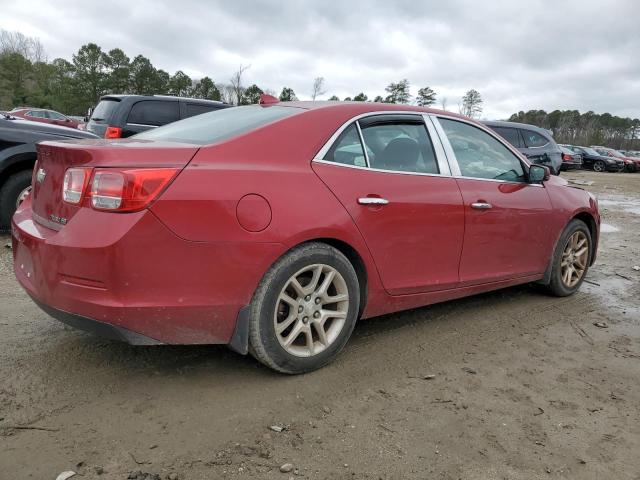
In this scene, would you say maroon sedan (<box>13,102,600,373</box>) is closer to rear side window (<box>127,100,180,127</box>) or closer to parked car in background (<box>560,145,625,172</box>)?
rear side window (<box>127,100,180,127</box>)

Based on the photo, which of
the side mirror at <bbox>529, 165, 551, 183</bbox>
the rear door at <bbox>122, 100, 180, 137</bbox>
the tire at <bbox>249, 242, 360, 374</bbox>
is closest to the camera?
the tire at <bbox>249, 242, 360, 374</bbox>

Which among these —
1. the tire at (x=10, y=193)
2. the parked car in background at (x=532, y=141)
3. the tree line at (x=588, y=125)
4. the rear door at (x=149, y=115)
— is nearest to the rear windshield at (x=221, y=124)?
the tire at (x=10, y=193)

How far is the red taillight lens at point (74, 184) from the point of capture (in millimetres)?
2344

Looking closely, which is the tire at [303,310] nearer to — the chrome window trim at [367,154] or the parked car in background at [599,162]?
the chrome window trim at [367,154]

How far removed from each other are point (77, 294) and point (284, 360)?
1.05 meters

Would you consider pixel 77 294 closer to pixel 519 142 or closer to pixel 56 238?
pixel 56 238

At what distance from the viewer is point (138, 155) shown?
2.36 metres

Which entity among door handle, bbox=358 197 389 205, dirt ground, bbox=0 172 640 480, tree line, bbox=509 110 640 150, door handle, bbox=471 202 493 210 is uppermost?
tree line, bbox=509 110 640 150

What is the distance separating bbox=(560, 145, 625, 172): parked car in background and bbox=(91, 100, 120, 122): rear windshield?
1217 inches

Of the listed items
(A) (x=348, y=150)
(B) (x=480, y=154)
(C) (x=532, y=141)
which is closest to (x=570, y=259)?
(B) (x=480, y=154)

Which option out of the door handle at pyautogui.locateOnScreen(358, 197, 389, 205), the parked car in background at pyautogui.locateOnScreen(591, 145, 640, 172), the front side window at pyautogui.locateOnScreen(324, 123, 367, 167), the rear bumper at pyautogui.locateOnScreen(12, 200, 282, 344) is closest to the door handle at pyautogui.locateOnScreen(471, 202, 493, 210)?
the door handle at pyautogui.locateOnScreen(358, 197, 389, 205)

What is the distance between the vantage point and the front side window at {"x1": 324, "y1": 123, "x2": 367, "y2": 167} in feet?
9.56

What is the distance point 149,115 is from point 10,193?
4.25 meters

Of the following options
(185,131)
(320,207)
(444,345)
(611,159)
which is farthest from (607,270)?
(611,159)
